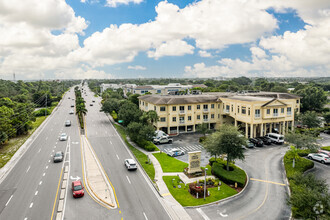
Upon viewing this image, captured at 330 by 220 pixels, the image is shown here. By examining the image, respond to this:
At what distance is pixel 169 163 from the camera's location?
128 ft

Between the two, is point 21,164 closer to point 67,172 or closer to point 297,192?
point 67,172

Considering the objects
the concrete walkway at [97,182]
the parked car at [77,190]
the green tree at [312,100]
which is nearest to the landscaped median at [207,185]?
the concrete walkway at [97,182]

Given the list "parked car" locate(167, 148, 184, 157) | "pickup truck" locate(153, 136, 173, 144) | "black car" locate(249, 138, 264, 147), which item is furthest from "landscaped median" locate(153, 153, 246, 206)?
"black car" locate(249, 138, 264, 147)

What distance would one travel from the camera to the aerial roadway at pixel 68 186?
23969 mm

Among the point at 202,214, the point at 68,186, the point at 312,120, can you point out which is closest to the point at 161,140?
the point at 68,186

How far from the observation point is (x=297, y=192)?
19.4 metres

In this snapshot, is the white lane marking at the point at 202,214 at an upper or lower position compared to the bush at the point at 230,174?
lower

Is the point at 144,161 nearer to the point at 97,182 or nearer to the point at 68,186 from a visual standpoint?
the point at 97,182

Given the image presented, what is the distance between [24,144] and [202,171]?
135ft

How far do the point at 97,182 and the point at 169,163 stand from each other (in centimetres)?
1313

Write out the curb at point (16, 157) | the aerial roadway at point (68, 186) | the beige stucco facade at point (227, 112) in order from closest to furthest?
the aerial roadway at point (68, 186)
the curb at point (16, 157)
the beige stucco facade at point (227, 112)

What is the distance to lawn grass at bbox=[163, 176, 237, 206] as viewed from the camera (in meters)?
26.7

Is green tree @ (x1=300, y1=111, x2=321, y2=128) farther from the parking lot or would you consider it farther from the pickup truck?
the pickup truck

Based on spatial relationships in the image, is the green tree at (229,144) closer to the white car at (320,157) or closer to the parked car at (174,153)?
the parked car at (174,153)
